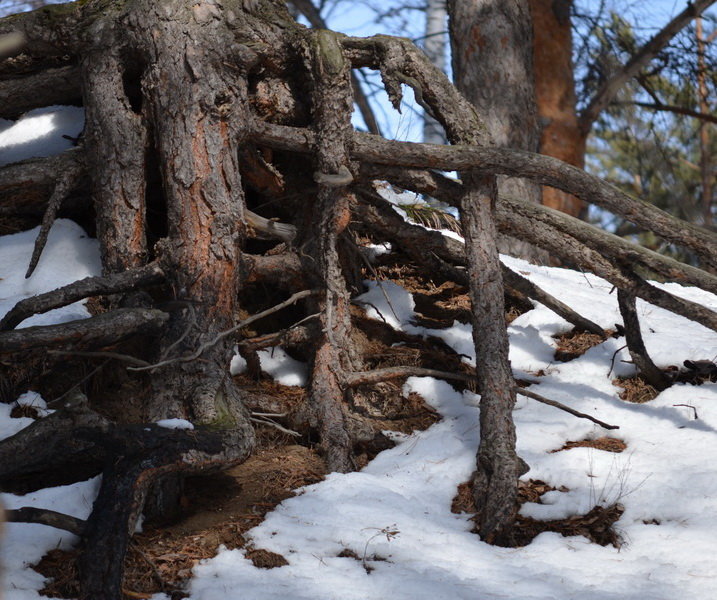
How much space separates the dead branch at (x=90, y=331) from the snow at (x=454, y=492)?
0.56 meters

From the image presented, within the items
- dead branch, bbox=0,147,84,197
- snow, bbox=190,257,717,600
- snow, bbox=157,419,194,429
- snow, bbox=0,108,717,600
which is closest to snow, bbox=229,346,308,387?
snow, bbox=0,108,717,600

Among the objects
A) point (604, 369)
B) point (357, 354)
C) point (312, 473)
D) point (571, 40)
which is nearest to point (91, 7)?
point (357, 354)

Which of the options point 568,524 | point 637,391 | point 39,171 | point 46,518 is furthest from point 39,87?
point 637,391

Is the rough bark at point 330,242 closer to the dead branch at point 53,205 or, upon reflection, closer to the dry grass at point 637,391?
the dead branch at point 53,205

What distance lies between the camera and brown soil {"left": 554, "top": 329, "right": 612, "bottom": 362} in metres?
5.56

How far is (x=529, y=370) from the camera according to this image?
214 inches

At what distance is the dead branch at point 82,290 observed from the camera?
3.66m

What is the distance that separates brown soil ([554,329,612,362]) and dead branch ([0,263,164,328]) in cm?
301

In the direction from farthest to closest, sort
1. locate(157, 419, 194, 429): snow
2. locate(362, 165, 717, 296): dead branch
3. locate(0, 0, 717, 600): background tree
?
locate(362, 165, 717, 296): dead branch, locate(0, 0, 717, 600): background tree, locate(157, 419, 194, 429): snow

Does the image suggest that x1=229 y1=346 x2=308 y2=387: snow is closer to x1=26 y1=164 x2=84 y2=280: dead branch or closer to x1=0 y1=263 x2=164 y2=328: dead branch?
x1=0 y1=263 x2=164 y2=328: dead branch

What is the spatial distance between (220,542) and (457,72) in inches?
243

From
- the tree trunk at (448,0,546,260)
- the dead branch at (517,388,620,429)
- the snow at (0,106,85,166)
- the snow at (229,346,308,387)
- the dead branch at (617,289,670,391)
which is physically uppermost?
the tree trunk at (448,0,546,260)

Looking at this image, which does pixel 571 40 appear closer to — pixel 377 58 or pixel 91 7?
pixel 377 58

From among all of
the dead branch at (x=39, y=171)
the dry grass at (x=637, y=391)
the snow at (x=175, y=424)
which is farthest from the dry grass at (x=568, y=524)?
the dead branch at (x=39, y=171)
